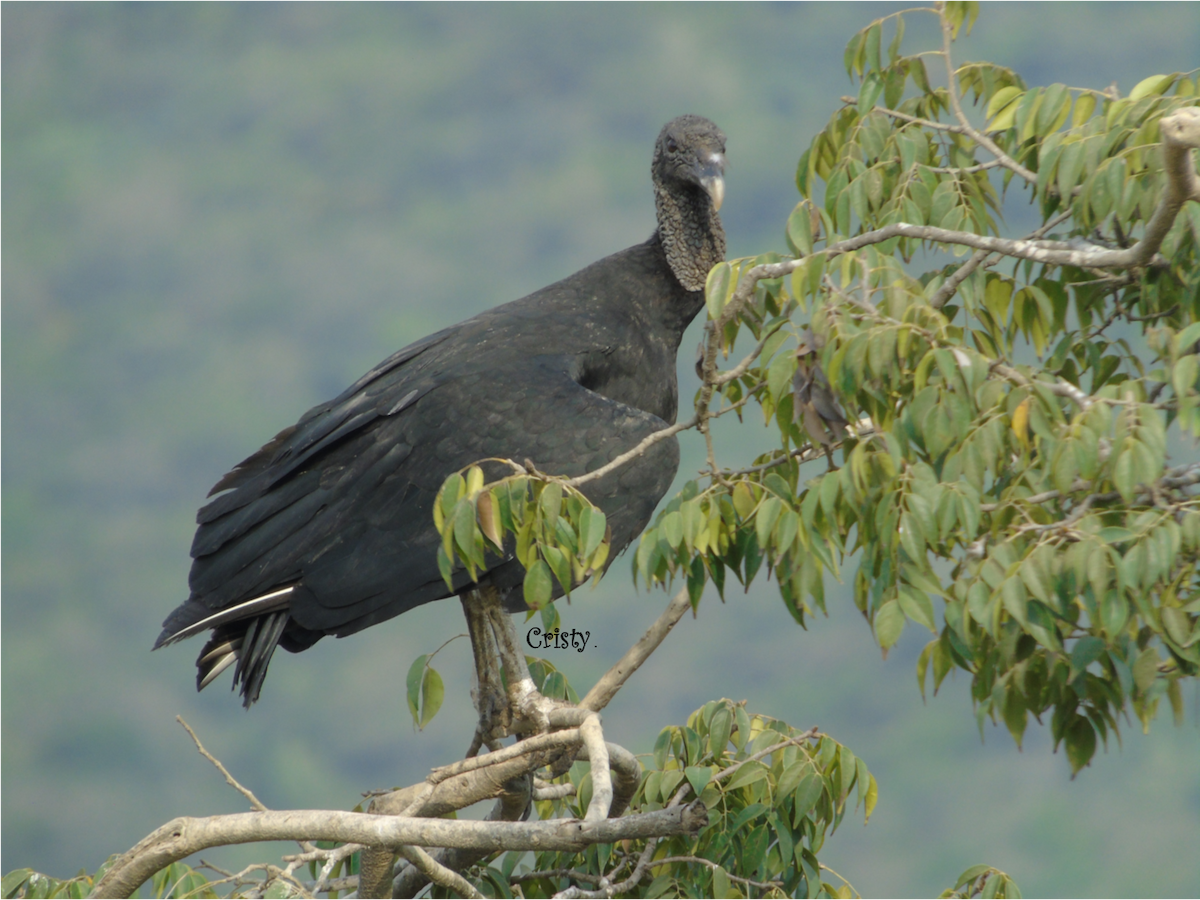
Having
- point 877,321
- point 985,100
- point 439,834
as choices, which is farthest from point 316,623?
point 985,100

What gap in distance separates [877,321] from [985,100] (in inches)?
45.4

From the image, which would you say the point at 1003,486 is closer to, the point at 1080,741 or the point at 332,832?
the point at 1080,741

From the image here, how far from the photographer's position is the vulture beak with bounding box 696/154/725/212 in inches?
119

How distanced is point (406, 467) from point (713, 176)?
1.06 meters

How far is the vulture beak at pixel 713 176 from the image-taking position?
3035mm

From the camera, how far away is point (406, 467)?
282 cm

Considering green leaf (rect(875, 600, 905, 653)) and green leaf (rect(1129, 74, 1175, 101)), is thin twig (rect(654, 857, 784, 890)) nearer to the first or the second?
green leaf (rect(875, 600, 905, 653))

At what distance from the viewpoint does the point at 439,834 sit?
6.72ft

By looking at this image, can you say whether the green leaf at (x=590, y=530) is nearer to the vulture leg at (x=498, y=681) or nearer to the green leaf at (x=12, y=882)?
the vulture leg at (x=498, y=681)

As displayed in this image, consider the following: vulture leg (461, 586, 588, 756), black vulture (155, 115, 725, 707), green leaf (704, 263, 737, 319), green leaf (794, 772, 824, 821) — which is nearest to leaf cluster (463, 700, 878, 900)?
green leaf (794, 772, 824, 821)

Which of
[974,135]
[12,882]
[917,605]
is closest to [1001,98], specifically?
[974,135]

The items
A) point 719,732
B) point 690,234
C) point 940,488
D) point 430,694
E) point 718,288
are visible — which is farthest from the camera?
point 690,234

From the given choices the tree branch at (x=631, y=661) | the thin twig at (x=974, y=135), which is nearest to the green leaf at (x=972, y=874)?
the tree branch at (x=631, y=661)

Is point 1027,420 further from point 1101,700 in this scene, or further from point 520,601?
point 520,601
